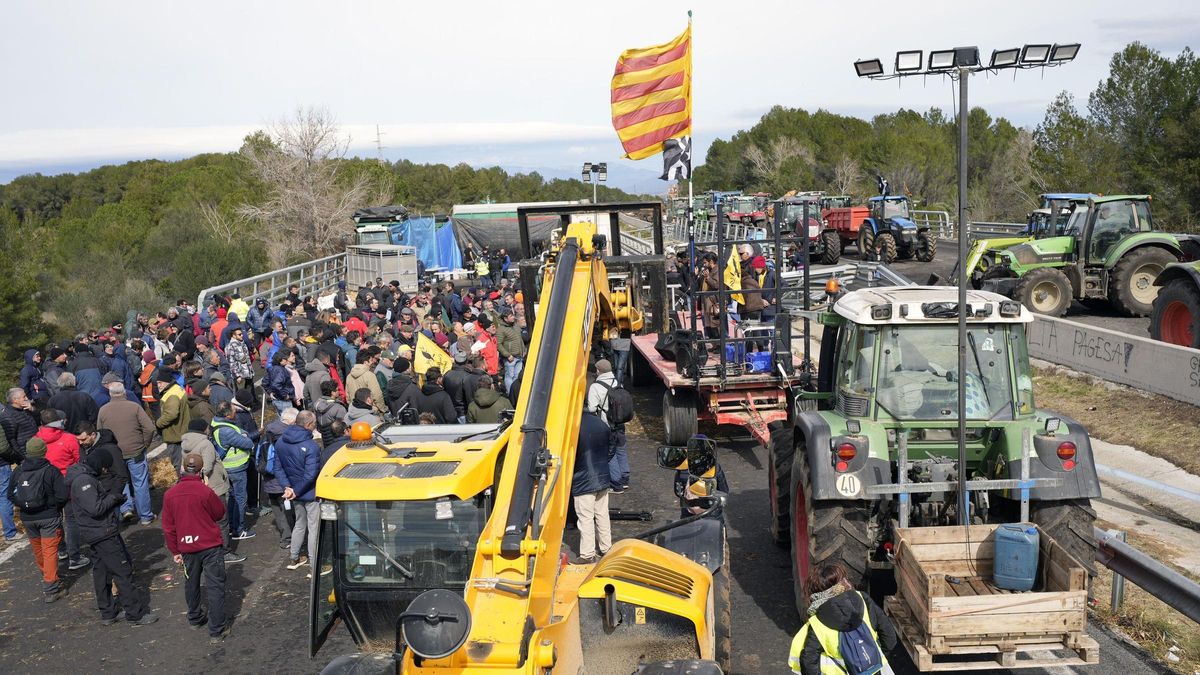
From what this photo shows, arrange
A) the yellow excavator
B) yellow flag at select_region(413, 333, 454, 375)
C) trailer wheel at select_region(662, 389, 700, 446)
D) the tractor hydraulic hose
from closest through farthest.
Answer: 1. the tractor hydraulic hose
2. the yellow excavator
3. trailer wheel at select_region(662, 389, 700, 446)
4. yellow flag at select_region(413, 333, 454, 375)

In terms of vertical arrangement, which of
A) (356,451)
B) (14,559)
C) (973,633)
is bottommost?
(14,559)

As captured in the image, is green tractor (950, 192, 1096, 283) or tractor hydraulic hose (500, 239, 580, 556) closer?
tractor hydraulic hose (500, 239, 580, 556)

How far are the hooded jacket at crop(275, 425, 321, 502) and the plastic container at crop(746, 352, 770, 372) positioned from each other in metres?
5.59

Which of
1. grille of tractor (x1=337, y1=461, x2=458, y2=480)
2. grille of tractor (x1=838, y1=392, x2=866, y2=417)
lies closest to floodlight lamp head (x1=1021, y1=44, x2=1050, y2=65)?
grille of tractor (x1=838, y1=392, x2=866, y2=417)

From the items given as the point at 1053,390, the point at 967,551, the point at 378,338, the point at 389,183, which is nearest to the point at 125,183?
the point at 389,183

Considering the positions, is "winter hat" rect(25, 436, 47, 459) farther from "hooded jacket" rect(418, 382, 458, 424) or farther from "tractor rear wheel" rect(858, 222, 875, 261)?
"tractor rear wheel" rect(858, 222, 875, 261)

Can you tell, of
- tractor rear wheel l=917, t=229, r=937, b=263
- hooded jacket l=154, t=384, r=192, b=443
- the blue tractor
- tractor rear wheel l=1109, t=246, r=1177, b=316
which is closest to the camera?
hooded jacket l=154, t=384, r=192, b=443

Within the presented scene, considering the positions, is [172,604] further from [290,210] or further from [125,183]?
[125,183]

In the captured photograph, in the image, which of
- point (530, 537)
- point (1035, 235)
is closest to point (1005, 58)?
point (530, 537)

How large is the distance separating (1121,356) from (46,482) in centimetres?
1416

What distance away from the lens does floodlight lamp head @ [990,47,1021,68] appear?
7.21 metres

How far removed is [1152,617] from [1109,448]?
18.4ft

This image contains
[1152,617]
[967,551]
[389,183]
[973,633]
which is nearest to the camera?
[973,633]

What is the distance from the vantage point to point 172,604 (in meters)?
9.29
